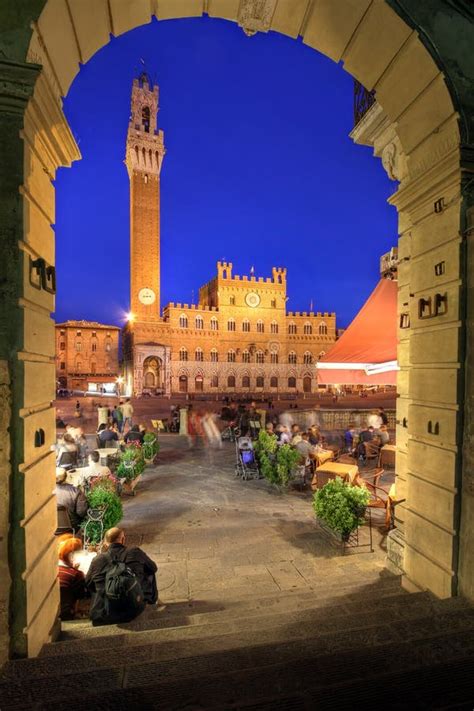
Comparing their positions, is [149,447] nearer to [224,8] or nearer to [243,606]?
[243,606]

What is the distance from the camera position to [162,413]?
87.8 ft

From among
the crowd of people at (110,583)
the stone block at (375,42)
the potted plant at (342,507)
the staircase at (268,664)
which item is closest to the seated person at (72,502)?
the crowd of people at (110,583)

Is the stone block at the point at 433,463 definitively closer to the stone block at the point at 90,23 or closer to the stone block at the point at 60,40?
the stone block at the point at 60,40

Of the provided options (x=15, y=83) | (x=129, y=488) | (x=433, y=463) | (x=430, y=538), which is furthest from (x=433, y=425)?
(x=129, y=488)

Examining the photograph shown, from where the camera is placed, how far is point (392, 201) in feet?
13.5

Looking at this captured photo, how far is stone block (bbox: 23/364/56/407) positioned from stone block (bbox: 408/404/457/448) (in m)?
3.51

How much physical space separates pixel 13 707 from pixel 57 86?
4.40 m

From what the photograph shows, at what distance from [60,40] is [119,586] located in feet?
15.3

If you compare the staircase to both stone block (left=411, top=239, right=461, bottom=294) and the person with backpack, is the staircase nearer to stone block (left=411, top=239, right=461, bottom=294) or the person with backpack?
the person with backpack

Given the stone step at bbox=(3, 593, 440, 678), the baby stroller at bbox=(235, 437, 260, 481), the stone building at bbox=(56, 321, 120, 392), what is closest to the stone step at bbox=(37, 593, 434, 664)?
the stone step at bbox=(3, 593, 440, 678)

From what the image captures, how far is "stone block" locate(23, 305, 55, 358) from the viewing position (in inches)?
99.3

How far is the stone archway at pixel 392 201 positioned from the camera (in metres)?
2.44

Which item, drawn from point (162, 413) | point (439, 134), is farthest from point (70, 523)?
point (162, 413)

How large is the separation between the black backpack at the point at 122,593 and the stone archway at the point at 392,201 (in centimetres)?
46
